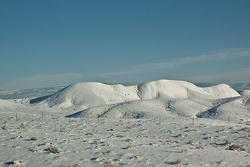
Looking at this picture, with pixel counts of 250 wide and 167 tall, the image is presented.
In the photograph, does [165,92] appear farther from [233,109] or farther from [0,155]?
[0,155]

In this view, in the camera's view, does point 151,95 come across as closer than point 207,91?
Yes

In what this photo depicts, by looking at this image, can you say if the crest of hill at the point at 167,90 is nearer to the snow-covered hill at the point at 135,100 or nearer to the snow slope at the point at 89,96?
the snow-covered hill at the point at 135,100

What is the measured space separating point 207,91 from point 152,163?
121081 millimetres

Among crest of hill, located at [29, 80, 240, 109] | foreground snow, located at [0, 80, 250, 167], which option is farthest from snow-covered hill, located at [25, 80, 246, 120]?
foreground snow, located at [0, 80, 250, 167]

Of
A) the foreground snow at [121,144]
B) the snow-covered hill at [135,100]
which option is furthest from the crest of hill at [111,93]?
the foreground snow at [121,144]

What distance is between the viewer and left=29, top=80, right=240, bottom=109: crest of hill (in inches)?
3580

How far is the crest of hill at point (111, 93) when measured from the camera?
298 feet

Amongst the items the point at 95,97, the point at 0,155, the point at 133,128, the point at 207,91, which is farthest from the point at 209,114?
the point at 207,91

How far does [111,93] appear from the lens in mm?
101562

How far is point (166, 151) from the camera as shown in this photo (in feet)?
52.0

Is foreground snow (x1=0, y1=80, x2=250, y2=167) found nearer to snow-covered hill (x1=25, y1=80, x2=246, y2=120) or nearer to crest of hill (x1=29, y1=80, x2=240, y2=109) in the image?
snow-covered hill (x1=25, y1=80, x2=246, y2=120)

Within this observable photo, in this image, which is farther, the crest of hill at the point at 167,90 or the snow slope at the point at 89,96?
the crest of hill at the point at 167,90

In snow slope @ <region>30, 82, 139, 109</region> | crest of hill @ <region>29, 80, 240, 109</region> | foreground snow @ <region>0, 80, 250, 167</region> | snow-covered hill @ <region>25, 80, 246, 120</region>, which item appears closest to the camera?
foreground snow @ <region>0, 80, 250, 167</region>

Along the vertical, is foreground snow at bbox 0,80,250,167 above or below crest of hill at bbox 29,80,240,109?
below
